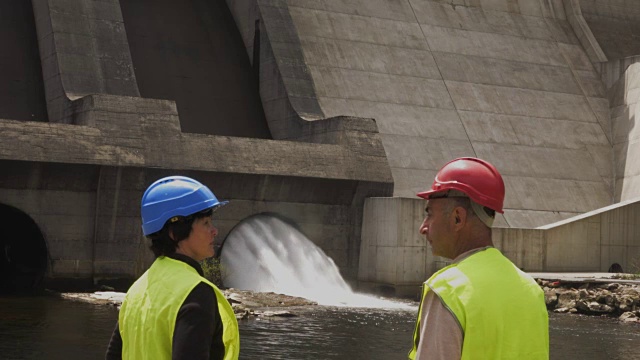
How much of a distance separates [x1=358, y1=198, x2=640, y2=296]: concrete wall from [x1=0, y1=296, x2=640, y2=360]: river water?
4.14 meters

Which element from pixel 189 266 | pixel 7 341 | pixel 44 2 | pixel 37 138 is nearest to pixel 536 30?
pixel 44 2

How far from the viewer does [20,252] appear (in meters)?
22.7

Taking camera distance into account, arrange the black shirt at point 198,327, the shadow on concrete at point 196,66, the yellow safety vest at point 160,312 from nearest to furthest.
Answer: the black shirt at point 198,327
the yellow safety vest at point 160,312
the shadow on concrete at point 196,66

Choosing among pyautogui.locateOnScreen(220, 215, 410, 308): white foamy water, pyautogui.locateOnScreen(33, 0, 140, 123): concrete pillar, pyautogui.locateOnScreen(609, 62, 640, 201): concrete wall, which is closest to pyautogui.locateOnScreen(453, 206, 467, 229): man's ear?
pyautogui.locateOnScreen(220, 215, 410, 308): white foamy water

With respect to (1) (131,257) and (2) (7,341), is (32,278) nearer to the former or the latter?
(1) (131,257)

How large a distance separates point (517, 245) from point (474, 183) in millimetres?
22299

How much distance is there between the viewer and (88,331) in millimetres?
14461

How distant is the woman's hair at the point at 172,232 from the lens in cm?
362

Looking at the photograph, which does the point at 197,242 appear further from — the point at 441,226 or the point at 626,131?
the point at 626,131

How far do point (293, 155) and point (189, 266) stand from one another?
20129 millimetres

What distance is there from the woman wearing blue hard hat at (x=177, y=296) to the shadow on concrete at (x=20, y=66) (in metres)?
21.3

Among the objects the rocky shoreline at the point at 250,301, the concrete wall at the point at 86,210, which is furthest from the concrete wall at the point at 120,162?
the rocky shoreline at the point at 250,301

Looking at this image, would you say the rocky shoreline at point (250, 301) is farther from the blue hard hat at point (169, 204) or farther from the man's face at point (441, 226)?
the man's face at point (441, 226)

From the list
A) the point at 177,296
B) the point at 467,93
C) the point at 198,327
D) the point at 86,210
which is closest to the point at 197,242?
the point at 177,296
